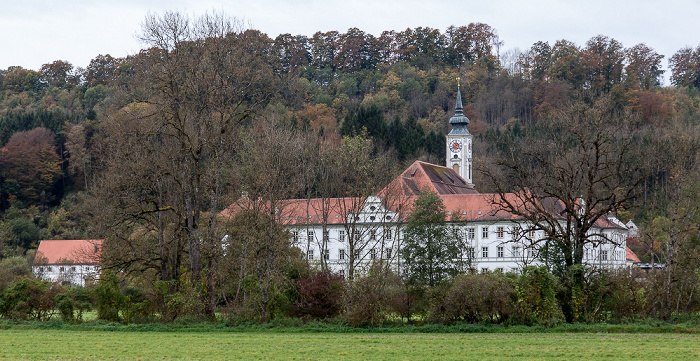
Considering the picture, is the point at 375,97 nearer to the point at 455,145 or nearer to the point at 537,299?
the point at 455,145

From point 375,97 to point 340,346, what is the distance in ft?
340

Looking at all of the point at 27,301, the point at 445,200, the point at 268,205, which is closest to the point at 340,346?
the point at 268,205

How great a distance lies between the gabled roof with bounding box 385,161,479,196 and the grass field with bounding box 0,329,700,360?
46802mm

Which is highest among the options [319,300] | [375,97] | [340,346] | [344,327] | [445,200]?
[375,97]

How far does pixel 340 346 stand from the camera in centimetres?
2208

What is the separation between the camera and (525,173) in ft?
106

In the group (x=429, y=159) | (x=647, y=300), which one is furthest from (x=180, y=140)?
(x=429, y=159)

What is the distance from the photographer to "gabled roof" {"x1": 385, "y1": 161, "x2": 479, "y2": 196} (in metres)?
74.5

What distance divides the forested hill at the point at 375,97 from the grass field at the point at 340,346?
17330mm

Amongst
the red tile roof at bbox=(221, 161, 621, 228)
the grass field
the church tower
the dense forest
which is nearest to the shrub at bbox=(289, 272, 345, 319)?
the dense forest

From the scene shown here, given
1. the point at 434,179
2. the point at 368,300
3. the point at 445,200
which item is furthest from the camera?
the point at 434,179

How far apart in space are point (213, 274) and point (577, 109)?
15.5 metres

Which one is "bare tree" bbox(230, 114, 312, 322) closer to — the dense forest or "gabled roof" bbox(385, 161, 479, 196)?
the dense forest

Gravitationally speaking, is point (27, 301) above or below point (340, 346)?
above
